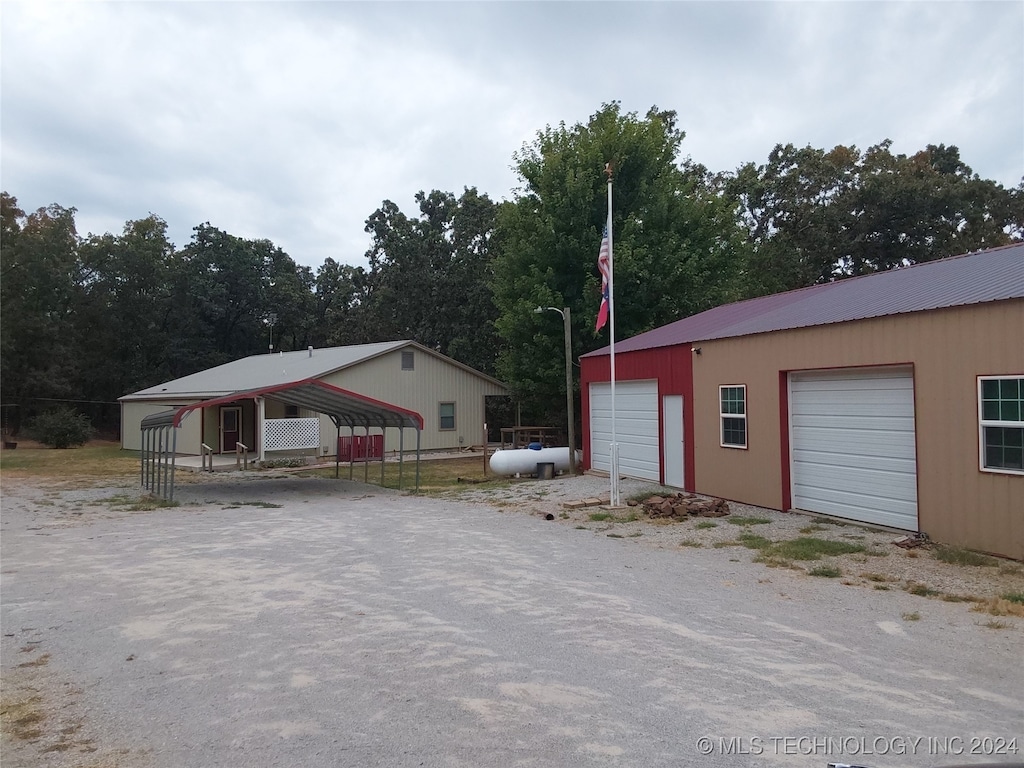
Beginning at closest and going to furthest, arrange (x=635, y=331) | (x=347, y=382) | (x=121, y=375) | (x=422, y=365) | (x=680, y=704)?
1. (x=680, y=704)
2. (x=635, y=331)
3. (x=347, y=382)
4. (x=422, y=365)
5. (x=121, y=375)

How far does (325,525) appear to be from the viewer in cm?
1227

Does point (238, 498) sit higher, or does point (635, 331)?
point (635, 331)

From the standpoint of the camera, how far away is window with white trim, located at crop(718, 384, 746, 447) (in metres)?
12.9

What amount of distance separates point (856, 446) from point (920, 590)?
12.8ft

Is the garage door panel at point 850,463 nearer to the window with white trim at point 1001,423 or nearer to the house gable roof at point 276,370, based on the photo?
the window with white trim at point 1001,423

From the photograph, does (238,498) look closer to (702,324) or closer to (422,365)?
(702,324)

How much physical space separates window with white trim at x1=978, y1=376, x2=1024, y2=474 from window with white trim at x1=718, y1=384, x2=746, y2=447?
4.43m

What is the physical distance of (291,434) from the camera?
25.8 m

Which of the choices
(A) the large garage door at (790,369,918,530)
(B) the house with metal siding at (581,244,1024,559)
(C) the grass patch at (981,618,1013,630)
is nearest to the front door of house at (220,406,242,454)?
(B) the house with metal siding at (581,244,1024,559)

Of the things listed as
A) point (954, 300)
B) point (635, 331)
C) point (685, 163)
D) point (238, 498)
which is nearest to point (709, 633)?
point (954, 300)

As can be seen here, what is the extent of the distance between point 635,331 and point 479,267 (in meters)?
16.2

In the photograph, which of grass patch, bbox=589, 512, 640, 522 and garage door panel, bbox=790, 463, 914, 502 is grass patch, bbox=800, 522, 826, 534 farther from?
grass patch, bbox=589, 512, 640, 522

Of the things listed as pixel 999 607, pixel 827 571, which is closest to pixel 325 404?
pixel 827 571

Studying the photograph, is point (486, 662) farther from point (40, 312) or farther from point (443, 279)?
point (40, 312)
